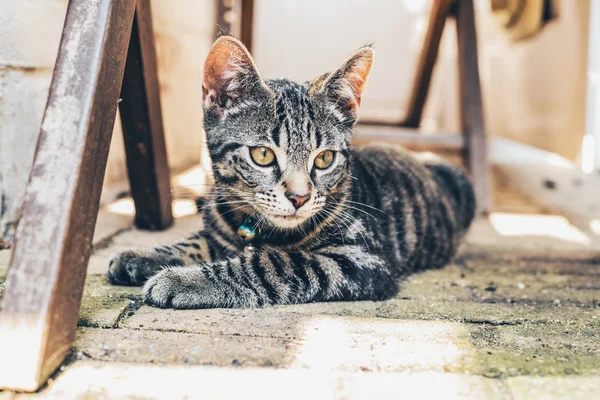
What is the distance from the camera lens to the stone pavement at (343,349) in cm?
123

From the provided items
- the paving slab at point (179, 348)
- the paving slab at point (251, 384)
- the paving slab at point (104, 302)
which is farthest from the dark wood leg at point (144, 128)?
the paving slab at point (251, 384)

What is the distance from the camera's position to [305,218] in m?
1.93

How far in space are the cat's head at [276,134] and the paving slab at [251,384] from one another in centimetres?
71

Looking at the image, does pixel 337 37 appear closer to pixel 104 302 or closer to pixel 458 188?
pixel 458 188

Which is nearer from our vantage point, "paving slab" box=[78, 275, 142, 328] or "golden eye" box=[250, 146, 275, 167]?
"paving slab" box=[78, 275, 142, 328]

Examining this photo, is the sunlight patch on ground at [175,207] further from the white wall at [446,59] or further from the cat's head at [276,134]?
the white wall at [446,59]

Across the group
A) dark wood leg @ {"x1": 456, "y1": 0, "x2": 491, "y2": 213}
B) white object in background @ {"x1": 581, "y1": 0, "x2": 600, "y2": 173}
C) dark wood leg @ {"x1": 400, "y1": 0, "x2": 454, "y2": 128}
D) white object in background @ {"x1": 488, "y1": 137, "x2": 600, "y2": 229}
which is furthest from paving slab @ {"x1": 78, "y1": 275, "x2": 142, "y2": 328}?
white object in background @ {"x1": 581, "y1": 0, "x2": 600, "y2": 173}

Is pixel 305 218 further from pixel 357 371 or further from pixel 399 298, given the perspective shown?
pixel 357 371

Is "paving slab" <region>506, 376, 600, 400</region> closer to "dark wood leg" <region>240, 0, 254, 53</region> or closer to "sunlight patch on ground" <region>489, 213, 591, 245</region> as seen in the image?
"sunlight patch on ground" <region>489, 213, 591, 245</region>

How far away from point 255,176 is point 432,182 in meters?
1.34

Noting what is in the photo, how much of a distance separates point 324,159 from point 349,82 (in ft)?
1.10

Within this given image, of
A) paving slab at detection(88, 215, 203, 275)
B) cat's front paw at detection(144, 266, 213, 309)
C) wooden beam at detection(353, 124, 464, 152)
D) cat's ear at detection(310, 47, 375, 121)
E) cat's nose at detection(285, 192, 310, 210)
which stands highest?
cat's ear at detection(310, 47, 375, 121)

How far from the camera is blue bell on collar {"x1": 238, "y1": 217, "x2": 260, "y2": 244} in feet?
6.64

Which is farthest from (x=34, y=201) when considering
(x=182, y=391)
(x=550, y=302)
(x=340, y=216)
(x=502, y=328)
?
(x=550, y=302)
